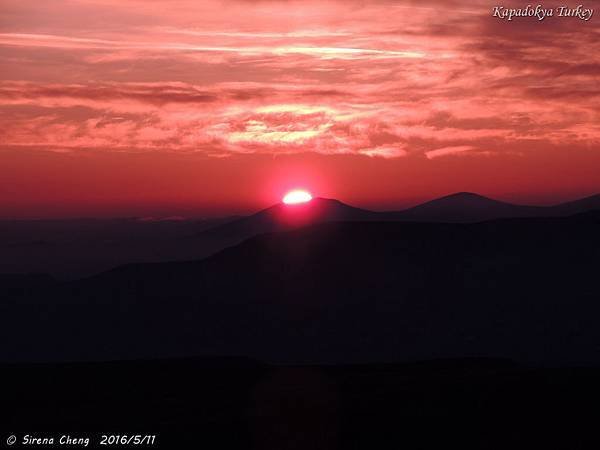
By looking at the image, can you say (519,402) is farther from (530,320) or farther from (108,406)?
(530,320)

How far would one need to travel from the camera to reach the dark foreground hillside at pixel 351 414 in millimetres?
32625

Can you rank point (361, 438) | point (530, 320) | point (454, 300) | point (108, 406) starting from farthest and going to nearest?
point (454, 300) → point (530, 320) → point (108, 406) → point (361, 438)

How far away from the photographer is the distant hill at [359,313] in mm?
159125

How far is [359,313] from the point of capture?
176 m

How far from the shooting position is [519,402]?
3569 cm

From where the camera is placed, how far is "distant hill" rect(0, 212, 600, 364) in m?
159

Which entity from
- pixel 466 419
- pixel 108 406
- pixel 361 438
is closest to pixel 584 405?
pixel 466 419

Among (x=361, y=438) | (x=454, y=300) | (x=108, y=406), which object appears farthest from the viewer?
(x=454, y=300)

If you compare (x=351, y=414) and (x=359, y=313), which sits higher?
Result: (x=359, y=313)

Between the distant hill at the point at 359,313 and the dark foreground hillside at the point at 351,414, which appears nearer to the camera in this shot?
the dark foreground hillside at the point at 351,414

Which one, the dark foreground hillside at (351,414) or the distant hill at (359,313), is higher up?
the distant hill at (359,313)

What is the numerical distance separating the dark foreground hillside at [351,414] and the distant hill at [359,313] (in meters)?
104

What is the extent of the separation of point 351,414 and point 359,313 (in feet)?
464

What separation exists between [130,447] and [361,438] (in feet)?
28.5
